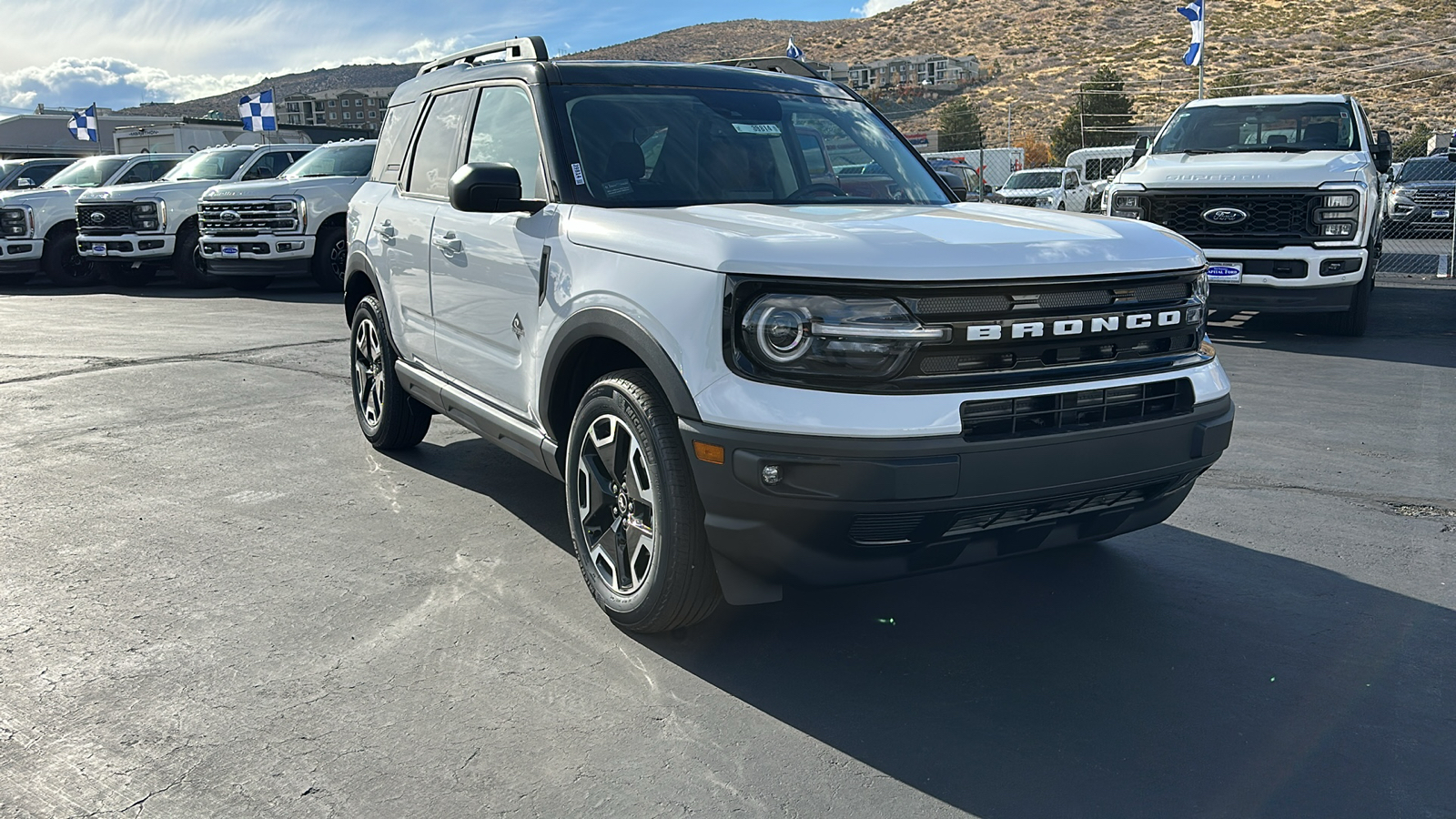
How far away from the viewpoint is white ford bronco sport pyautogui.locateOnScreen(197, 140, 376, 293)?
1460cm

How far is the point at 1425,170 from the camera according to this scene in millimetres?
23297

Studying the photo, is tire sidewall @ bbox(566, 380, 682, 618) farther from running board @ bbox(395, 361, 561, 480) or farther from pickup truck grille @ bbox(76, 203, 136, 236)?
pickup truck grille @ bbox(76, 203, 136, 236)

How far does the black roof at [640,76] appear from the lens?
4.42 metres

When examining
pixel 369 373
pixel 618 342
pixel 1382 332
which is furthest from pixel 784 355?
pixel 1382 332

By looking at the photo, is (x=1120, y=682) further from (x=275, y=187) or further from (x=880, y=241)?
(x=275, y=187)

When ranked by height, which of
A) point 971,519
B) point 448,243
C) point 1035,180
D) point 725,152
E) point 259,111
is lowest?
point 1035,180

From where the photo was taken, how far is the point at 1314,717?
10.3ft

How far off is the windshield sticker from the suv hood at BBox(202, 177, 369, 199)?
36.8 feet

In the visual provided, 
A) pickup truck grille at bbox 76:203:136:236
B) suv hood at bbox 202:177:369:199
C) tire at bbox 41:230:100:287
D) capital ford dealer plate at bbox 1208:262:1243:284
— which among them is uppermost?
suv hood at bbox 202:177:369:199

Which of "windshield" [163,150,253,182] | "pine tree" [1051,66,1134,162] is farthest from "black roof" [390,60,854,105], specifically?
"pine tree" [1051,66,1134,162]

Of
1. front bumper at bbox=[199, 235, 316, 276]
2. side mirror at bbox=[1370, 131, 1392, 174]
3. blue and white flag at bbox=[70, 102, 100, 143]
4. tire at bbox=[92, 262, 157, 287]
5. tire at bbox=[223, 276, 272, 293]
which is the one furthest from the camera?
blue and white flag at bbox=[70, 102, 100, 143]

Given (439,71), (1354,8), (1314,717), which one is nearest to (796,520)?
(1314,717)

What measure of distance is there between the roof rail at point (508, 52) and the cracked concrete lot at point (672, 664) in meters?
1.94

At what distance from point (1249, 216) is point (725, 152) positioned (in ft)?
22.8
